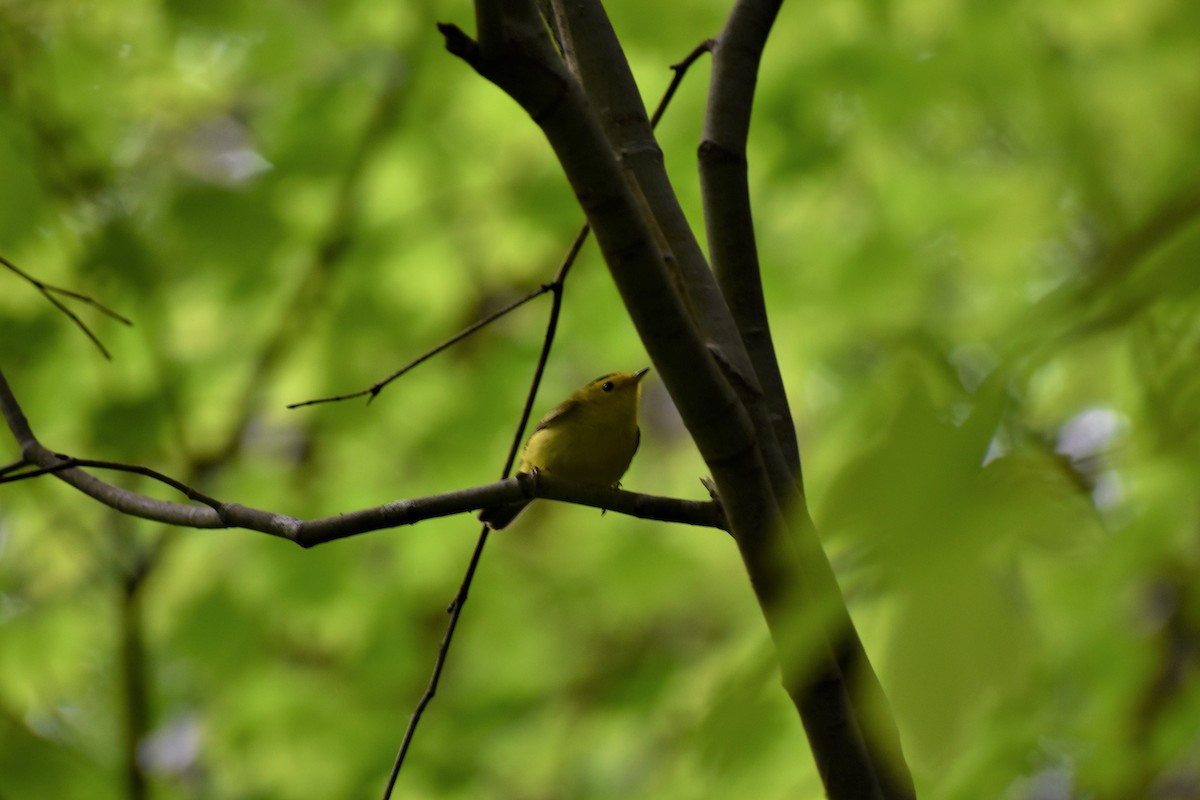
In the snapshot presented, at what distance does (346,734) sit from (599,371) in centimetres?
184

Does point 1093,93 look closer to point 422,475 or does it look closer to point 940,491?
point 422,475

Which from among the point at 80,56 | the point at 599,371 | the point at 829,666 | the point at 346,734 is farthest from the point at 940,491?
the point at 599,371

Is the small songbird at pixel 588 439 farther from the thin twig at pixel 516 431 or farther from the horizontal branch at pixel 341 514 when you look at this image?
the horizontal branch at pixel 341 514

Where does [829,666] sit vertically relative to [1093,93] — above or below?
below

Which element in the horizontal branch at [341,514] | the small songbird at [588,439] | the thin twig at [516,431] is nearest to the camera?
the horizontal branch at [341,514]

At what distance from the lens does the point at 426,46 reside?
2756mm

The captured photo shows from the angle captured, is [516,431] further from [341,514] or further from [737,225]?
[737,225]

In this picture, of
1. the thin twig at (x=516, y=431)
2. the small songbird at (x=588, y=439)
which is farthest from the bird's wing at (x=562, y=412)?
the thin twig at (x=516, y=431)

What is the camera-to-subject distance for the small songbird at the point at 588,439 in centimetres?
190

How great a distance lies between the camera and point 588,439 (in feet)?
6.24

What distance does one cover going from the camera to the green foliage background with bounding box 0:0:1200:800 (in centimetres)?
241

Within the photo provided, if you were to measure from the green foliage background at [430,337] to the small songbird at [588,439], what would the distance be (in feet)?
1.44

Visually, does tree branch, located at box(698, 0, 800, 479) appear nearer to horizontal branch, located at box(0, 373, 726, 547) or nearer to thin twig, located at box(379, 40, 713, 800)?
thin twig, located at box(379, 40, 713, 800)

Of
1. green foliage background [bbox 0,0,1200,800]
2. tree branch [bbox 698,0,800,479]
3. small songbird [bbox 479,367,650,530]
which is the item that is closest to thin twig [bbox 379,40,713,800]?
tree branch [bbox 698,0,800,479]
